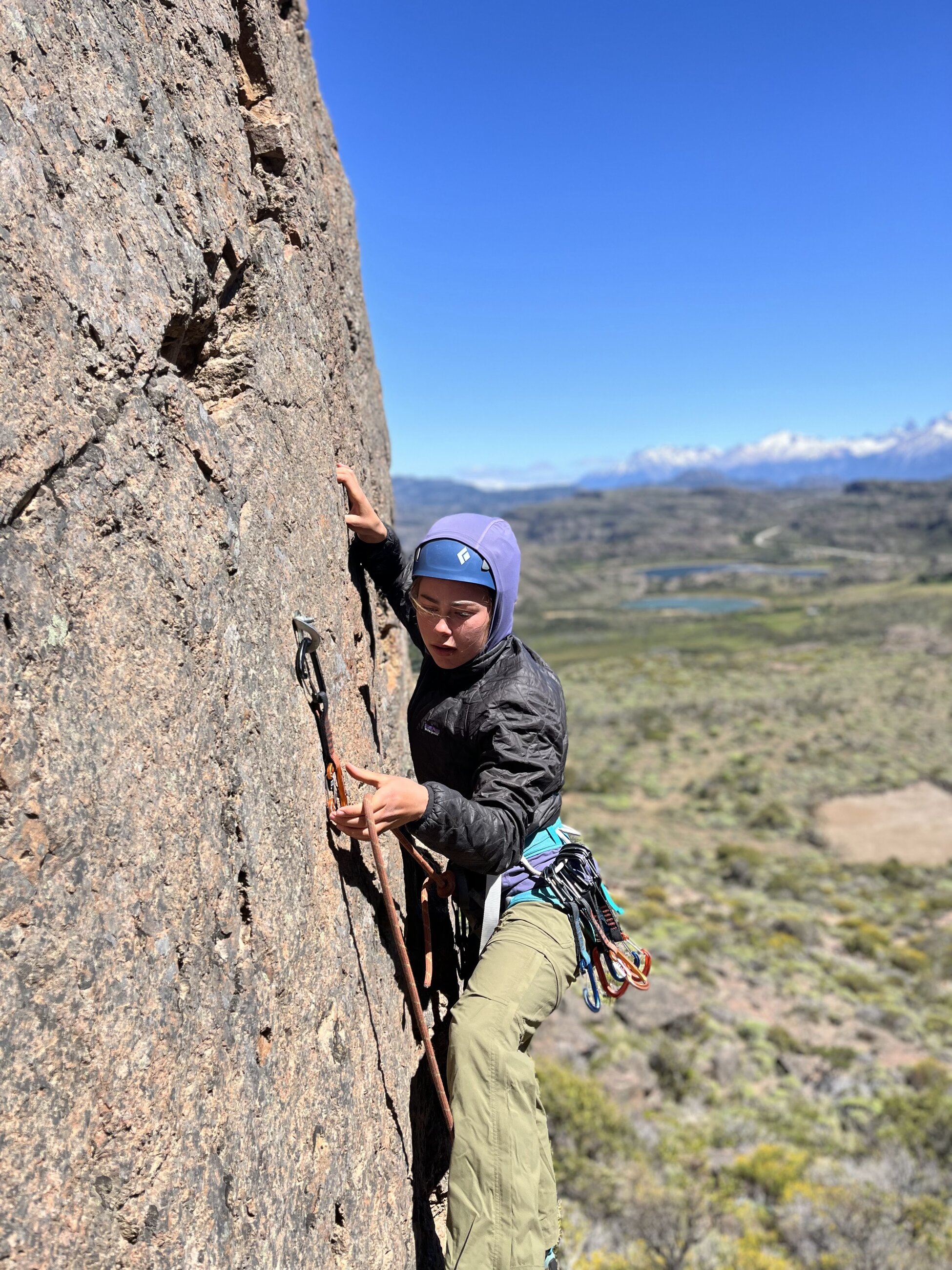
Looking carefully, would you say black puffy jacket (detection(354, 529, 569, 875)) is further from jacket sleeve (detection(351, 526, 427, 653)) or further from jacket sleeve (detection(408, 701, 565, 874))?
jacket sleeve (detection(351, 526, 427, 653))

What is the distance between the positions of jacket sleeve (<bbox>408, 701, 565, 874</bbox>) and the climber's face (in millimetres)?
313

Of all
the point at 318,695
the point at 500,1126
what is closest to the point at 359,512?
the point at 318,695

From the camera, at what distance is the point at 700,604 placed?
16825 centimetres

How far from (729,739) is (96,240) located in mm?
46099

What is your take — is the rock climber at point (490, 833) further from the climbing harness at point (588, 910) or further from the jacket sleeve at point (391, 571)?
the jacket sleeve at point (391, 571)

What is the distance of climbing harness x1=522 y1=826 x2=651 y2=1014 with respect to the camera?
11.8 ft

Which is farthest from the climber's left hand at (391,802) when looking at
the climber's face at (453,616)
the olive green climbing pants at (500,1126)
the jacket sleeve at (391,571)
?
the jacket sleeve at (391,571)

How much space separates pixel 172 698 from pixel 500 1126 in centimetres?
202

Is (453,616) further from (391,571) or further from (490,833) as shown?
(391,571)

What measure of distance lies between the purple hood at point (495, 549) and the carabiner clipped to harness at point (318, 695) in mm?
618

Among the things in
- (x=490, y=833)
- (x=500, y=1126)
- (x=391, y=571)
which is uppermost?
(x=391, y=571)

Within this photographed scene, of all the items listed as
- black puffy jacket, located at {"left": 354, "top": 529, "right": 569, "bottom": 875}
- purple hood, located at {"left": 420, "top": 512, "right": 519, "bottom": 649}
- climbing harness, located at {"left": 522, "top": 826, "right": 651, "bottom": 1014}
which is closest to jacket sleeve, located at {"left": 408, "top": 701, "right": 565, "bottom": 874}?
black puffy jacket, located at {"left": 354, "top": 529, "right": 569, "bottom": 875}

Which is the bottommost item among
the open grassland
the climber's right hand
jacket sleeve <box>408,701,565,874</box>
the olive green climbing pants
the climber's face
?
the open grassland

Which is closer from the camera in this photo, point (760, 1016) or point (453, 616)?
point (453, 616)
